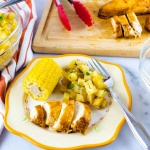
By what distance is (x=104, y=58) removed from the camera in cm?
160

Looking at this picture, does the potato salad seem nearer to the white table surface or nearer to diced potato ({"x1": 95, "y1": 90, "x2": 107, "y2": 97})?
diced potato ({"x1": 95, "y1": 90, "x2": 107, "y2": 97})

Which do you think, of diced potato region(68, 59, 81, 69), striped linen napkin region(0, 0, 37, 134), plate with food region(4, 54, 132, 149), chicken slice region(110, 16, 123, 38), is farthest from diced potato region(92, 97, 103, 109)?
chicken slice region(110, 16, 123, 38)

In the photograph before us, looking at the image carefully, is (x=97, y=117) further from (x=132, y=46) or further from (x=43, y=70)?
(x=132, y=46)

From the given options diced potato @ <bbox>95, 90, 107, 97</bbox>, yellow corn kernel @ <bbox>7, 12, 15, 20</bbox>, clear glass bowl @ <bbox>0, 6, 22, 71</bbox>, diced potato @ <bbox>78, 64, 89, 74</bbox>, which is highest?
yellow corn kernel @ <bbox>7, 12, 15, 20</bbox>

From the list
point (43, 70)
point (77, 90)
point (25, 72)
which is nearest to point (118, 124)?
point (77, 90)

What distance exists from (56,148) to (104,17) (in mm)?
828

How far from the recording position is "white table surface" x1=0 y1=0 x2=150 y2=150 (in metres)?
1.23

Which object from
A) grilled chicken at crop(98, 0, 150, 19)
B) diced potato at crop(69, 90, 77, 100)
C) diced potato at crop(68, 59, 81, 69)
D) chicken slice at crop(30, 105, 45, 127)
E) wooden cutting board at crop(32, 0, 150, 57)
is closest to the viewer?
chicken slice at crop(30, 105, 45, 127)

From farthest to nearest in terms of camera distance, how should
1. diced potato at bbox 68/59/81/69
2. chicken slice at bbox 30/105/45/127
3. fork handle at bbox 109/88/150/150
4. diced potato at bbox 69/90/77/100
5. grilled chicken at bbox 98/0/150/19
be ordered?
grilled chicken at bbox 98/0/150/19, diced potato at bbox 68/59/81/69, diced potato at bbox 69/90/77/100, chicken slice at bbox 30/105/45/127, fork handle at bbox 109/88/150/150

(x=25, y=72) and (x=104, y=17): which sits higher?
(x=25, y=72)

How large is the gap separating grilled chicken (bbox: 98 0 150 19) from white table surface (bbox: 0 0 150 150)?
11.7 inches

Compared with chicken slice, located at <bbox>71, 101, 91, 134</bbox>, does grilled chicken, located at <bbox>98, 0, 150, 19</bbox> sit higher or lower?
lower

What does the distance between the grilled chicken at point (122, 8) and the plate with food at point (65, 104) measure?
0.36 meters

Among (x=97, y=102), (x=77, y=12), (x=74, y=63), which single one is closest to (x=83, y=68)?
(x=74, y=63)
